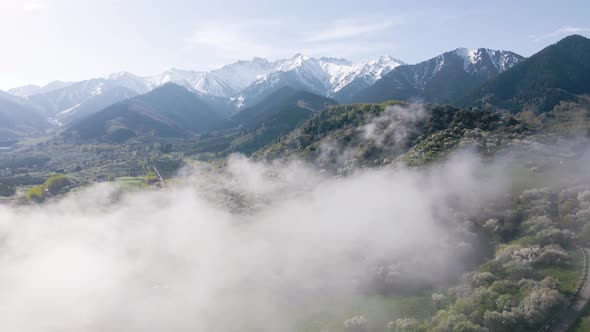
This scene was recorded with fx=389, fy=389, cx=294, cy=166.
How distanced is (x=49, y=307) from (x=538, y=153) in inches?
4968

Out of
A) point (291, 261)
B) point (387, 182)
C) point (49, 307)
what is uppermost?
point (387, 182)

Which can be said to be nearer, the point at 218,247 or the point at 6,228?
the point at 218,247

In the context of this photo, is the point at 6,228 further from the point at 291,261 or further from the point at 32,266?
the point at 291,261

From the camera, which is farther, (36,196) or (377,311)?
(36,196)

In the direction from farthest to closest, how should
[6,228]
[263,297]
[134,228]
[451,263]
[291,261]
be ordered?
[6,228]
[134,228]
[291,261]
[263,297]
[451,263]

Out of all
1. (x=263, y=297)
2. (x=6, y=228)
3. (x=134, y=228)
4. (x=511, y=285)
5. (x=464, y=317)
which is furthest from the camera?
(x=6, y=228)

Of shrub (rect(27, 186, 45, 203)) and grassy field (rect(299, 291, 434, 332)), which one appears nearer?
grassy field (rect(299, 291, 434, 332))

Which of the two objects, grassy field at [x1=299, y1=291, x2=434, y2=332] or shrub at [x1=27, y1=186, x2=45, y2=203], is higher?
shrub at [x1=27, y1=186, x2=45, y2=203]

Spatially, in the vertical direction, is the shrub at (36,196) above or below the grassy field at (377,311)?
above

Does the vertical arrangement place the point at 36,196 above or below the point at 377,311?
above

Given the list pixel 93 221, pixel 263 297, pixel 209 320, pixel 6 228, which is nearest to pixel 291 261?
pixel 263 297

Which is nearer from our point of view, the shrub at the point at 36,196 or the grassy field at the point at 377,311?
the grassy field at the point at 377,311

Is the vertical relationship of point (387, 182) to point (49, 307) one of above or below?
above

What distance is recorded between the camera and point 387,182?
11269 centimetres
